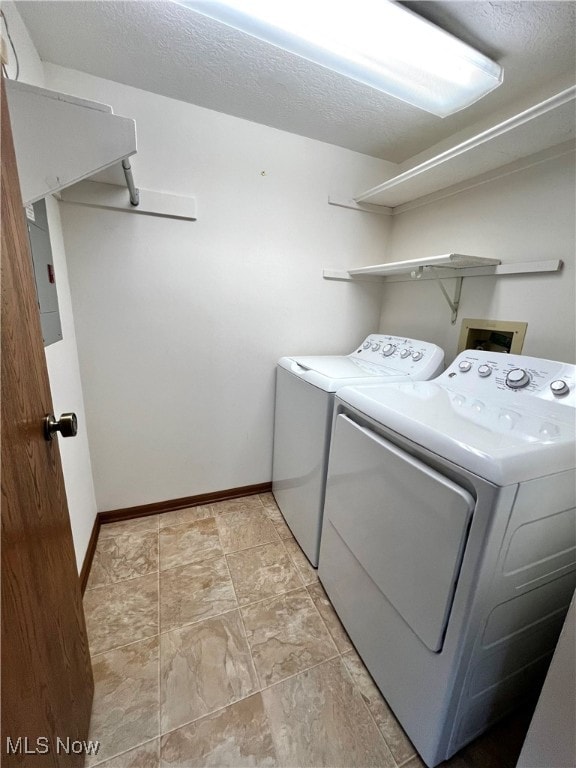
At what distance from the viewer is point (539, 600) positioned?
2.88ft

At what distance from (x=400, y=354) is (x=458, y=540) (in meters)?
1.18

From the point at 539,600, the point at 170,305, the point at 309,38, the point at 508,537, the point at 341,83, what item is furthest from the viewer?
the point at 170,305

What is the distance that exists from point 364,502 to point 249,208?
66.7 inches

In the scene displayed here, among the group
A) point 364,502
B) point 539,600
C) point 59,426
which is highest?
point 59,426

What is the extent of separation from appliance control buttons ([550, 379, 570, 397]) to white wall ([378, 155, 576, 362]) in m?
0.27

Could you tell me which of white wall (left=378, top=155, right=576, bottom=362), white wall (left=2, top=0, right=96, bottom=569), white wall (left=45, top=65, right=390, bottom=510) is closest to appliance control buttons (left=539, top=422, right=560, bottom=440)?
white wall (left=378, top=155, right=576, bottom=362)

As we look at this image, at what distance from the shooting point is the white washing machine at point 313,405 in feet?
4.68

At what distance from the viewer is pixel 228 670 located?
44.7 inches

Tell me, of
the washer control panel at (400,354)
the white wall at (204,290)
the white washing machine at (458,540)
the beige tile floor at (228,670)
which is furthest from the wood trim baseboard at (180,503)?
the washer control panel at (400,354)

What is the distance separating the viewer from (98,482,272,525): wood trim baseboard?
1856 mm

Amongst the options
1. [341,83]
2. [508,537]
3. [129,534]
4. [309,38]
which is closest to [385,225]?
[341,83]

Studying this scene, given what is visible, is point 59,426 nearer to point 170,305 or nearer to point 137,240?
point 170,305

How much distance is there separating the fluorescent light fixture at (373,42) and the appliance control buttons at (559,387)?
46.0 inches

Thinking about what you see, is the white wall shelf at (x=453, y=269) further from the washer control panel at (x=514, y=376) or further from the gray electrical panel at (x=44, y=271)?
the gray electrical panel at (x=44, y=271)
